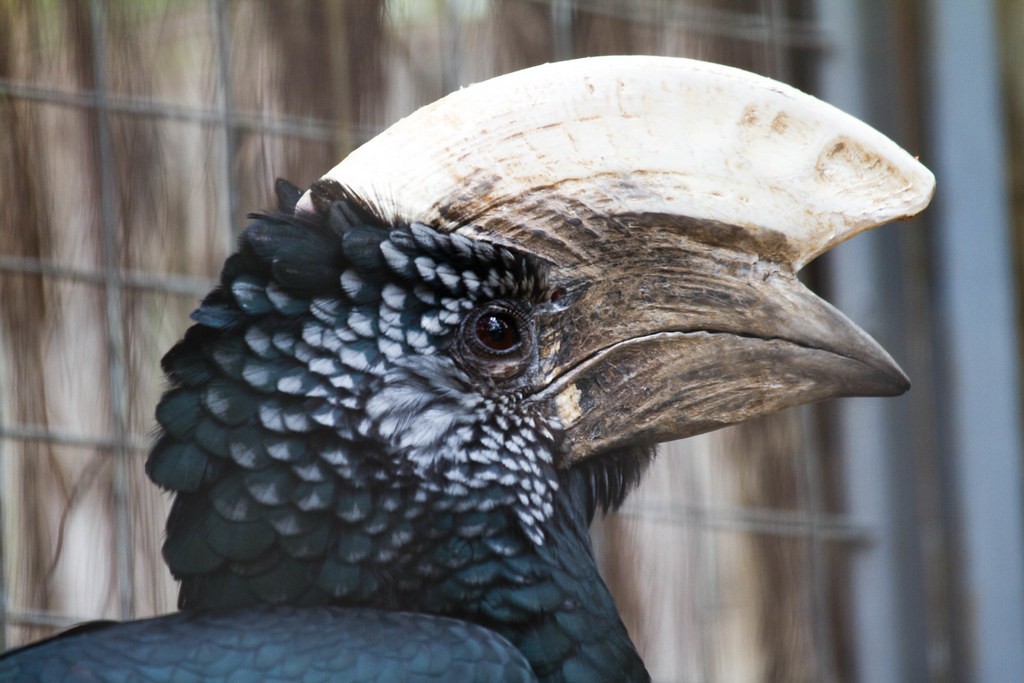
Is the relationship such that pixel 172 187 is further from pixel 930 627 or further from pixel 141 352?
pixel 930 627

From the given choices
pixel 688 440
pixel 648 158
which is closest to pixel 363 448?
pixel 648 158

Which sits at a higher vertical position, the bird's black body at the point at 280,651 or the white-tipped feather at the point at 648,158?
the white-tipped feather at the point at 648,158

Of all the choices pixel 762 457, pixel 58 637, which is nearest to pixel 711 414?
pixel 58 637

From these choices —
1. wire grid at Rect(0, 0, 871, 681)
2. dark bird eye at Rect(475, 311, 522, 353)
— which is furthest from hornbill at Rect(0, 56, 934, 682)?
wire grid at Rect(0, 0, 871, 681)

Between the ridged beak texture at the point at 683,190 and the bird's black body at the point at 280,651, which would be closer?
the bird's black body at the point at 280,651

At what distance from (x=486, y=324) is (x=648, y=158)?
0.96ft

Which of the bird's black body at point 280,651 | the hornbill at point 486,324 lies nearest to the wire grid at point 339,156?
the hornbill at point 486,324

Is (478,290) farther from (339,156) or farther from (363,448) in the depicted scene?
(339,156)

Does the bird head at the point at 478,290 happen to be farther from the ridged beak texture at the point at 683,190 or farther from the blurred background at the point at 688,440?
the blurred background at the point at 688,440

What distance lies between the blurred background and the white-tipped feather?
3.83 ft

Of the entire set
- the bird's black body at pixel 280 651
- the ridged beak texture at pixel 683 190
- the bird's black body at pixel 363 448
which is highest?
the ridged beak texture at pixel 683 190

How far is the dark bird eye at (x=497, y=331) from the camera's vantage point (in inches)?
74.0

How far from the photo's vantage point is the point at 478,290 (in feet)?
6.14

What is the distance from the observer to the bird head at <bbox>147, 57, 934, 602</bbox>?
1807 millimetres
